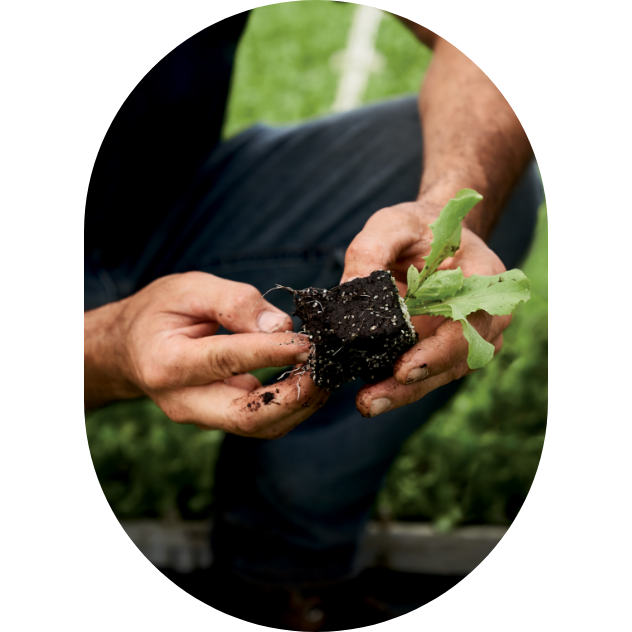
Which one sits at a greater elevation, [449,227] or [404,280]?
[449,227]

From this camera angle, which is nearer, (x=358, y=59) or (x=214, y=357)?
(x=214, y=357)

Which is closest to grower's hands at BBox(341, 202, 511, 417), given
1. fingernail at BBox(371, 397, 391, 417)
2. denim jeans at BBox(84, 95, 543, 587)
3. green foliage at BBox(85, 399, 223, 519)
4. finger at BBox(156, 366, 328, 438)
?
fingernail at BBox(371, 397, 391, 417)

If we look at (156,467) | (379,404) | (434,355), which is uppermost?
(434,355)

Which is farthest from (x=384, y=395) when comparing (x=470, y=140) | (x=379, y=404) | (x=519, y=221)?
(x=519, y=221)

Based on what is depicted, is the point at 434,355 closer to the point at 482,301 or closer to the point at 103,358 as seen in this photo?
the point at 482,301

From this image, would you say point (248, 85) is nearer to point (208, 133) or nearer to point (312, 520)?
point (208, 133)

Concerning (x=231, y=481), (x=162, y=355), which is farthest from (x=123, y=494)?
(x=162, y=355)

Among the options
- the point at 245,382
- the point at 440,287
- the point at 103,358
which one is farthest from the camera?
the point at 103,358
